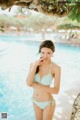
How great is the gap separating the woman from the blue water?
0.31 ft

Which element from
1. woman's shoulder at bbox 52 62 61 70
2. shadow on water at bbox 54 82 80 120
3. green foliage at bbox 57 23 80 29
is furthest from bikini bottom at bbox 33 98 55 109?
green foliage at bbox 57 23 80 29

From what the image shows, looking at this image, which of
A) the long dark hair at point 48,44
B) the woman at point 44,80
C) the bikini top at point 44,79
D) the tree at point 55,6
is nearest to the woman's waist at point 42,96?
the woman at point 44,80

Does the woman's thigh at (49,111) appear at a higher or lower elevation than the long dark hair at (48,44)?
lower

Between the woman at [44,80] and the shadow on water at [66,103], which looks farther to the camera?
the shadow on water at [66,103]

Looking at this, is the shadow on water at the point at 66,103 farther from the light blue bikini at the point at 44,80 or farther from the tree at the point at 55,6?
the tree at the point at 55,6

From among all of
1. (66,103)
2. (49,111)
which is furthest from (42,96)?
(66,103)

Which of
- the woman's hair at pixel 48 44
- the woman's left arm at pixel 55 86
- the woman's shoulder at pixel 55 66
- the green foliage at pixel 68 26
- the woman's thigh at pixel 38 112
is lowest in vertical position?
the woman's thigh at pixel 38 112

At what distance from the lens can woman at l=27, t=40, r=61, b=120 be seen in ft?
8.35

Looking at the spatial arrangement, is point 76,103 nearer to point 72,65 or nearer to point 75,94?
point 75,94

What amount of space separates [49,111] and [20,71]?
47cm

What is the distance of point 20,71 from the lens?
8.91 feet

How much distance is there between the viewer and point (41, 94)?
8.38ft

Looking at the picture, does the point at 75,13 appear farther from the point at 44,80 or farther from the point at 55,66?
the point at 44,80

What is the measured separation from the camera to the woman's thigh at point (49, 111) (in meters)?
2.58
